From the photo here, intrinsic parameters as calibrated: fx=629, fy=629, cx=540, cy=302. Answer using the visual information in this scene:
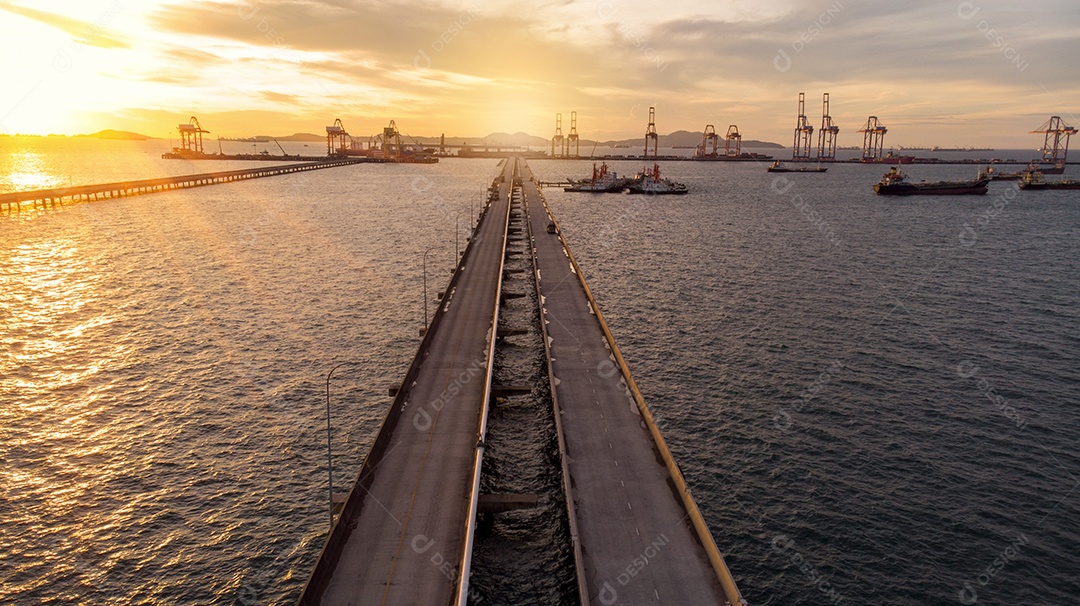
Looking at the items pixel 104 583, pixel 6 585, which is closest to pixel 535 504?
pixel 104 583

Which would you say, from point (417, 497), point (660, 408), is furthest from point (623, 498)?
point (660, 408)

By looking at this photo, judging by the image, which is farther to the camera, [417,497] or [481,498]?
[481,498]

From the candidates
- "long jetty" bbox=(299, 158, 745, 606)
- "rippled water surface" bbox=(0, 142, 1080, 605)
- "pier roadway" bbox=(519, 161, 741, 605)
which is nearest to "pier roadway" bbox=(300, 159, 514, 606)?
"long jetty" bbox=(299, 158, 745, 606)

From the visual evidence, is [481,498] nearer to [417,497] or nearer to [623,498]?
[417,497]

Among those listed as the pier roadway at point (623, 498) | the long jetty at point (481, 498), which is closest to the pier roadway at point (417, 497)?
the long jetty at point (481, 498)

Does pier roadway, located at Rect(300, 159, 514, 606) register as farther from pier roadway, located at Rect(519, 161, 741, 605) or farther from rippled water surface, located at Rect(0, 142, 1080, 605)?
pier roadway, located at Rect(519, 161, 741, 605)

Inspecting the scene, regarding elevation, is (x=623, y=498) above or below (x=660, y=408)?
above
